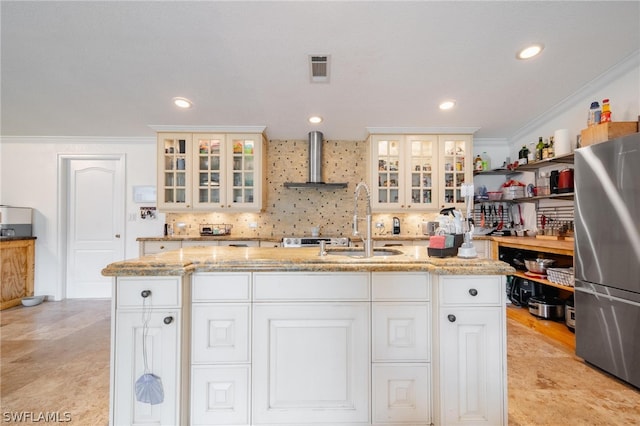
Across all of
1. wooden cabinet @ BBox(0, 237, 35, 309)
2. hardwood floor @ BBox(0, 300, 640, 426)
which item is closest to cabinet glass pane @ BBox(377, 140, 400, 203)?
hardwood floor @ BBox(0, 300, 640, 426)

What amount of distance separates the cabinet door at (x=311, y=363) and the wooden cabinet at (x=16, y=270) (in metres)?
4.40

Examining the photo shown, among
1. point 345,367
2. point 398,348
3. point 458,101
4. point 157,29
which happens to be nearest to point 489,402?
point 398,348

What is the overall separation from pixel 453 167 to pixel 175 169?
12.7ft

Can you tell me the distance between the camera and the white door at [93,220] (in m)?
4.12

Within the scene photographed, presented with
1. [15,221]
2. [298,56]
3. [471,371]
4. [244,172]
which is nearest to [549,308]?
[471,371]

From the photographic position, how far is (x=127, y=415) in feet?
4.38

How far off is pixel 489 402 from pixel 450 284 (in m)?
0.62

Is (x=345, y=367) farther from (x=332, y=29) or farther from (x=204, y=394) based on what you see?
(x=332, y=29)

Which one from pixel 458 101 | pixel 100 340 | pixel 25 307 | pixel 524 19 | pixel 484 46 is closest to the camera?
pixel 524 19

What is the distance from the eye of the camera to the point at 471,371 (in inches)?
53.8

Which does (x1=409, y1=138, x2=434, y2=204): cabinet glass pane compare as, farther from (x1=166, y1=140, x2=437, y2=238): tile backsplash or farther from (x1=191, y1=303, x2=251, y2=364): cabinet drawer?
(x1=191, y1=303, x2=251, y2=364): cabinet drawer

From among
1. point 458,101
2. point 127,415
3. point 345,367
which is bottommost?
point 127,415

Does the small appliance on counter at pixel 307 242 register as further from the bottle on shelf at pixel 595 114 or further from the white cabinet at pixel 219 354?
the bottle on shelf at pixel 595 114

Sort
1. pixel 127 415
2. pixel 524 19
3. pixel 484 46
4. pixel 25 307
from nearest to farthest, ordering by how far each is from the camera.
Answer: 1. pixel 127 415
2. pixel 524 19
3. pixel 484 46
4. pixel 25 307
